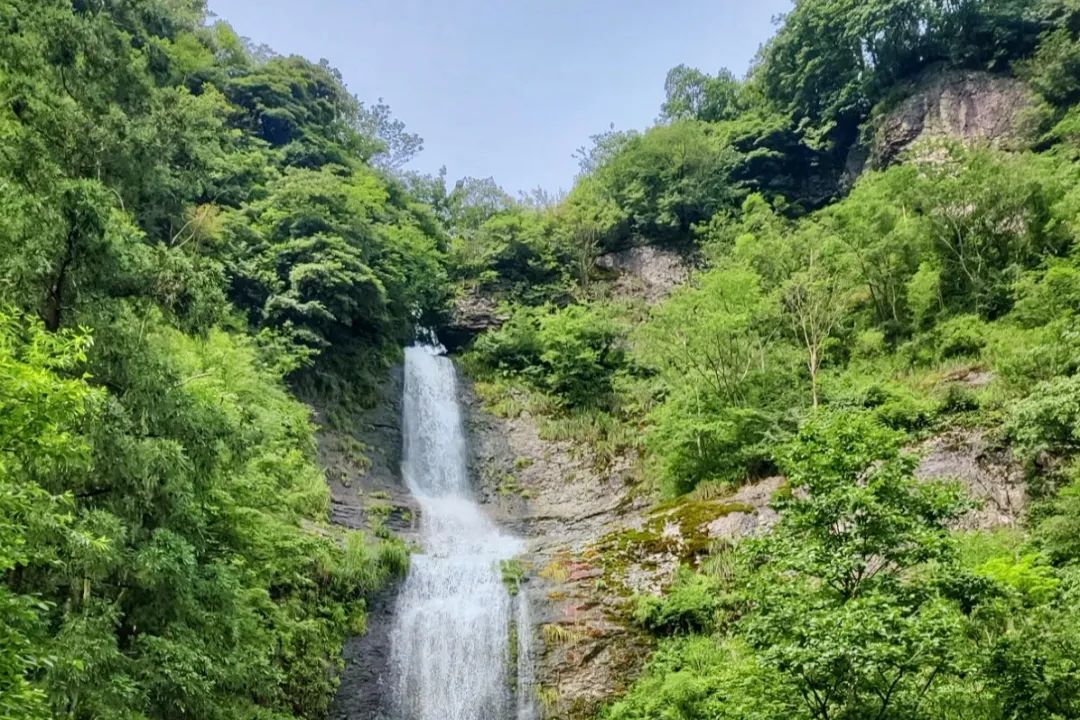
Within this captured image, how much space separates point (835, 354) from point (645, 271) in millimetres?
12287

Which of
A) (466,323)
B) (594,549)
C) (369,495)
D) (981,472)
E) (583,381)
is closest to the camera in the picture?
(981,472)

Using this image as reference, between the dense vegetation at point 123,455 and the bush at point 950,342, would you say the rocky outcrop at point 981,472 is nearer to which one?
the bush at point 950,342

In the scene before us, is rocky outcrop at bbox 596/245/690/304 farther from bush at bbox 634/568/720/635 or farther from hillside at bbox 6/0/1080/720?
bush at bbox 634/568/720/635

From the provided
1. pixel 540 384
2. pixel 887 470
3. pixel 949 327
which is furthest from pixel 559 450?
pixel 887 470

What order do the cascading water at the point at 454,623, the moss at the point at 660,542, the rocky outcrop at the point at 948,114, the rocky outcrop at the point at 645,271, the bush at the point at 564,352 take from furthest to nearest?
the rocky outcrop at the point at 645,271
the rocky outcrop at the point at 948,114
the bush at the point at 564,352
the moss at the point at 660,542
the cascading water at the point at 454,623

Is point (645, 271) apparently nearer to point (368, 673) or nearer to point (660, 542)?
point (660, 542)

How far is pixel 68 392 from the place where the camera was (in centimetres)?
531

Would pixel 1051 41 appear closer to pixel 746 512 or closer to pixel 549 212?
pixel 549 212

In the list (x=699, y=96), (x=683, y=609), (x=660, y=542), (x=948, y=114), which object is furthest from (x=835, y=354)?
(x=699, y=96)

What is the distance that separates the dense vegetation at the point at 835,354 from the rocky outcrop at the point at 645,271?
20.5 inches

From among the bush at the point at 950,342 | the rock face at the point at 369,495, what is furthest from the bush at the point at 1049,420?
the rock face at the point at 369,495

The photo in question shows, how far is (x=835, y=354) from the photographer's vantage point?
1980 cm

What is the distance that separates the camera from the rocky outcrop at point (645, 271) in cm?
3012

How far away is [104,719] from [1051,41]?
32200 mm
